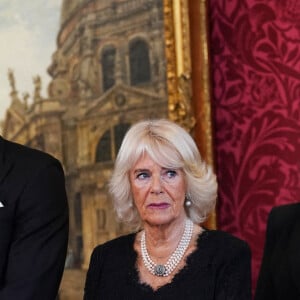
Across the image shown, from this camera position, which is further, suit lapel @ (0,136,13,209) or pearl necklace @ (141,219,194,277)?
pearl necklace @ (141,219,194,277)

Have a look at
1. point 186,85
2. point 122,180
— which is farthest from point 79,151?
point 122,180

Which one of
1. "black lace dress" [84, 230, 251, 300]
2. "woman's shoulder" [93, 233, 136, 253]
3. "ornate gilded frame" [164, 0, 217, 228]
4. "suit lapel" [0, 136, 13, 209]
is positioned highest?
"ornate gilded frame" [164, 0, 217, 228]

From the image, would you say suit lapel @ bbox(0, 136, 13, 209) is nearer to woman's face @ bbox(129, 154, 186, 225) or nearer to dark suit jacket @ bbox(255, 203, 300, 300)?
woman's face @ bbox(129, 154, 186, 225)

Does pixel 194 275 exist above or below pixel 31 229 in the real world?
below

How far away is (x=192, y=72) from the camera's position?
320cm

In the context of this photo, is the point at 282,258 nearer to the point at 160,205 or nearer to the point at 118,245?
the point at 160,205

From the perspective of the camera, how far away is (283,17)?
309 centimetres

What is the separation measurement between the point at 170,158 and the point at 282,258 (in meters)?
0.47

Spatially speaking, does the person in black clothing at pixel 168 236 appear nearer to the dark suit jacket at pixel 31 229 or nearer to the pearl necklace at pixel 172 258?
the pearl necklace at pixel 172 258

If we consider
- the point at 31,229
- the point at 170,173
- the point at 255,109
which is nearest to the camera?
the point at 31,229

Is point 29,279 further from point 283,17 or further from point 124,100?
point 283,17

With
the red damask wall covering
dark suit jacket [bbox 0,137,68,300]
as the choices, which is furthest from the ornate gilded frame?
dark suit jacket [bbox 0,137,68,300]

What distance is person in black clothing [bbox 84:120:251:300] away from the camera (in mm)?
2410

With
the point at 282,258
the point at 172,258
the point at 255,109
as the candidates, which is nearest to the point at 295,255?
the point at 282,258
